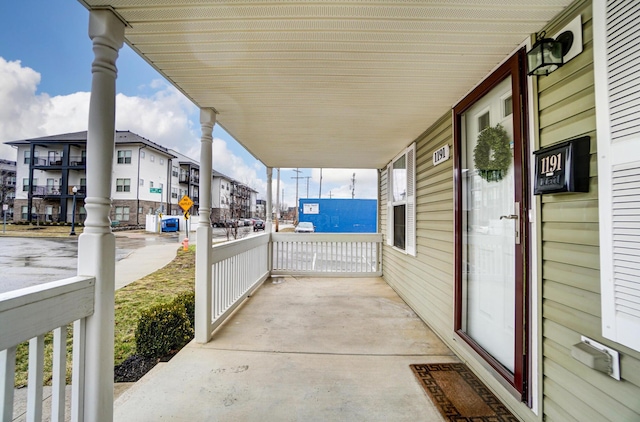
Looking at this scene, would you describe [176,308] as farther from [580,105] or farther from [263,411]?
[580,105]

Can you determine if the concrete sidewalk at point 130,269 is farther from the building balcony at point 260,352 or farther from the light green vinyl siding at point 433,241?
the light green vinyl siding at point 433,241

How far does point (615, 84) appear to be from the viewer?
1.17 meters

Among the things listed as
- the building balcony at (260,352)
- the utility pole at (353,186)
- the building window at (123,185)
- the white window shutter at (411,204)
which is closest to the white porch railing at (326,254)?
the building balcony at (260,352)

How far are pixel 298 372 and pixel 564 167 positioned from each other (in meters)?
2.23

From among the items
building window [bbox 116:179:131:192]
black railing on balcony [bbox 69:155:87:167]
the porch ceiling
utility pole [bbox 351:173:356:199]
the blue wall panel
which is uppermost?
utility pole [bbox 351:173:356:199]

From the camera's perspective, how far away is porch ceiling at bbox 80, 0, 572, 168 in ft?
4.93

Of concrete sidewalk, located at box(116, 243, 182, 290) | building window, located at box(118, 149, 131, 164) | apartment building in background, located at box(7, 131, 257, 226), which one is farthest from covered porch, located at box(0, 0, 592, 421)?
building window, located at box(118, 149, 131, 164)

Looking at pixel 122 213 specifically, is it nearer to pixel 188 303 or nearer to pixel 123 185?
pixel 123 185

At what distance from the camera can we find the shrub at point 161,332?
2.74 meters

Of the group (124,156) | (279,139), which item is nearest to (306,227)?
(279,139)

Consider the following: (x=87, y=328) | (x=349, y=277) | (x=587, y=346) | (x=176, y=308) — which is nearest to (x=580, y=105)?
(x=587, y=346)

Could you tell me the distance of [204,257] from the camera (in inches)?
110

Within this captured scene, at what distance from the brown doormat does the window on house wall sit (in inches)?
68.6

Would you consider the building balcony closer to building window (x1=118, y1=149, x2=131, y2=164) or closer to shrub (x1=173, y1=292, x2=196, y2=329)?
shrub (x1=173, y1=292, x2=196, y2=329)
